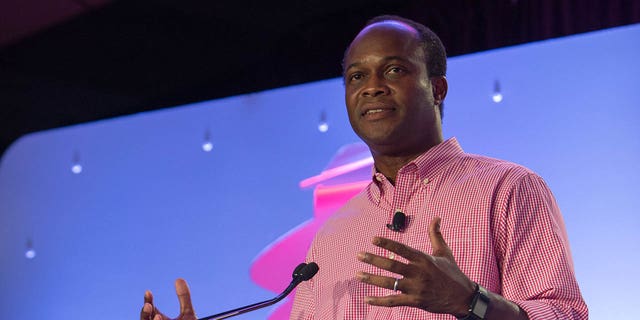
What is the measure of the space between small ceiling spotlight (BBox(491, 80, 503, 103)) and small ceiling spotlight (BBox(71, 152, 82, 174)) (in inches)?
79.2

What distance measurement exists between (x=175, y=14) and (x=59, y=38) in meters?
0.71

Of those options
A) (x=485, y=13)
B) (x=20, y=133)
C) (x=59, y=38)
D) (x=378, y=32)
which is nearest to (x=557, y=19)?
(x=485, y=13)

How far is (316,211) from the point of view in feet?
10.2

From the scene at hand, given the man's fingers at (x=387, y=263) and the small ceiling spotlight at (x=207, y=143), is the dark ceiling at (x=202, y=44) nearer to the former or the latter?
the small ceiling spotlight at (x=207, y=143)

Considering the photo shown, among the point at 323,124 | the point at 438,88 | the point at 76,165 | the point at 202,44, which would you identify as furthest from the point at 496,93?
the point at 76,165

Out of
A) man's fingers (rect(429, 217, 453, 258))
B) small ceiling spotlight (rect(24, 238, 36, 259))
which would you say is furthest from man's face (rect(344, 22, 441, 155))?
small ceiling spotlight (rect(24, 238, 36, 259))

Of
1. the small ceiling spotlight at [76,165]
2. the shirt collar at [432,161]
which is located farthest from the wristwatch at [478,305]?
the small ceiling spotlight at [76,165]

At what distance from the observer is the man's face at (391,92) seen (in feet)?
6.44

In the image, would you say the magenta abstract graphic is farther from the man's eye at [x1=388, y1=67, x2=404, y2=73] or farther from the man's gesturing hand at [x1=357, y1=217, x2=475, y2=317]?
the man's gesturing hand at [x1=357, y1=217, x2=475, y2=317]

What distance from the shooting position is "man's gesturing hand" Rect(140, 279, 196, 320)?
1.87 meters

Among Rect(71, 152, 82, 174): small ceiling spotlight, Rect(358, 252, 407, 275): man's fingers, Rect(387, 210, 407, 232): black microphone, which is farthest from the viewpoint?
Rect(71, 152, 82, 174): small ceiling spotlight

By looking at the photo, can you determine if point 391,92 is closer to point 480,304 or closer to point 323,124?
point 480,304

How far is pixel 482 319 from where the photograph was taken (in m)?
1.46

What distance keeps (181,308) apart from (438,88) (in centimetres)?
84
